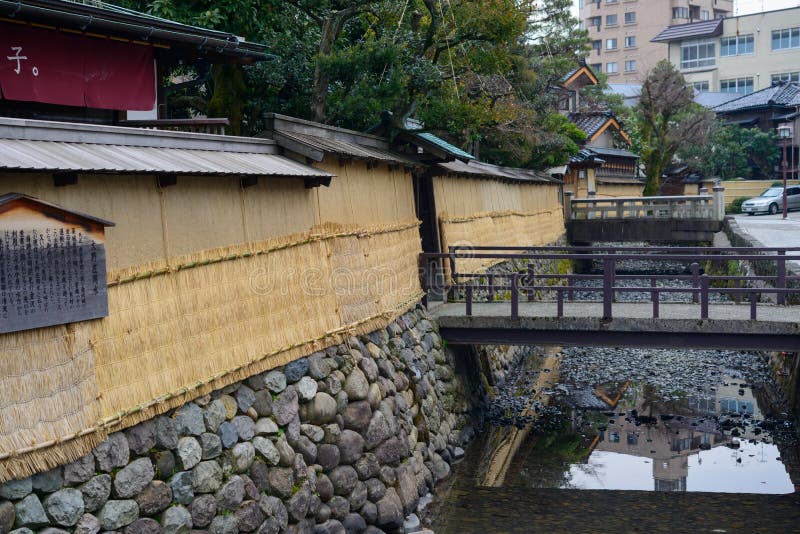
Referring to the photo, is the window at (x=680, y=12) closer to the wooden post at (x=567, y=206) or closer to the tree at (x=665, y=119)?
the tree at (x=665, y=119)

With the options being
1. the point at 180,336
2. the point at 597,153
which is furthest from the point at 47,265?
the point at 597,153

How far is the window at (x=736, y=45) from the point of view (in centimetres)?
7631

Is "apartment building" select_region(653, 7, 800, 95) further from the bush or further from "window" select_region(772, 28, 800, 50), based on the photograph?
the bush

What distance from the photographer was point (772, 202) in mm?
50375

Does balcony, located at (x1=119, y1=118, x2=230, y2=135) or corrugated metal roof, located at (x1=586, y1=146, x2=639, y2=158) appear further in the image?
corrugated metal roof, located at (x1=586, y1=146, x2=639, y2=158)

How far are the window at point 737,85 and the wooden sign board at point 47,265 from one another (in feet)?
253

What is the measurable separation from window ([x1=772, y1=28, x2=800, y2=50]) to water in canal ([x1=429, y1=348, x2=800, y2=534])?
58.8 metres

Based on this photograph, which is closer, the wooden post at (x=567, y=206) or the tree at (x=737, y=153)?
the wooden post at (x=567, y=206)

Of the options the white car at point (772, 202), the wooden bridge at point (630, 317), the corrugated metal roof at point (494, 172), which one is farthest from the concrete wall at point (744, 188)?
the wooden bridge at point (630, 317)

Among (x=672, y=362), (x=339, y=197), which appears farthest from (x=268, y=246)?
(x=672, y=362)

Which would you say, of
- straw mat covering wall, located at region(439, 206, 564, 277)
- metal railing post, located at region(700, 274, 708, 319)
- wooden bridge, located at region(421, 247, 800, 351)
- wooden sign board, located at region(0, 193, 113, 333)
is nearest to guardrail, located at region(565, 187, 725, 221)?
straw mat covering wall, located at region(439, 206, 564, 277)

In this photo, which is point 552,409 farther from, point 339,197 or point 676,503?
point 339,197

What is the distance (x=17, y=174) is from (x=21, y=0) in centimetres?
449

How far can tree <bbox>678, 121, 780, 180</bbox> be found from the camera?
59.5 m
